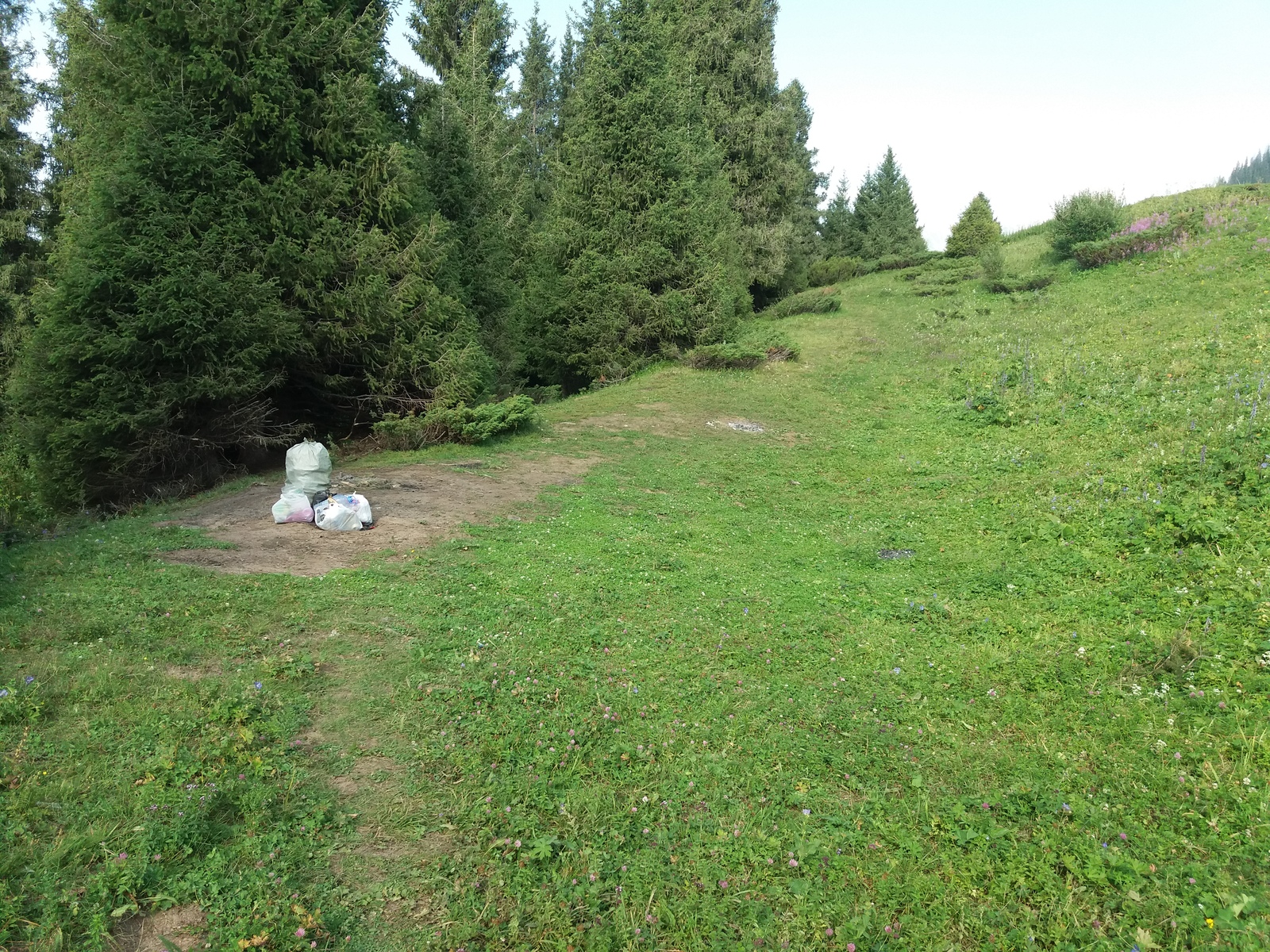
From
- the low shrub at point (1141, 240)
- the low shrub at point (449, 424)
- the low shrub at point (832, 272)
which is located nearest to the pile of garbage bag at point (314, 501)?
the low shrub at point (449, 424)

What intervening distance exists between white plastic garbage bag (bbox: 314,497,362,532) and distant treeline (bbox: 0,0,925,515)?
3.88m

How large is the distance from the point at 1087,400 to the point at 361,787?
1200 cm

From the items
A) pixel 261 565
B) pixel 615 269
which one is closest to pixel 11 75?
pixel 615 269

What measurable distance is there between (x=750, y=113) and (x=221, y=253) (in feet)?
81.5

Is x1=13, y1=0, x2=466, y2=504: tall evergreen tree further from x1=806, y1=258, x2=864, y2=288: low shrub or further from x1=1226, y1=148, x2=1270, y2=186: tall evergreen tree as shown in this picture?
x1=1226, y1=148, x2=1270, y2=186: tall evergreen tree

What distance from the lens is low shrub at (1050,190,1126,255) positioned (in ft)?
74.2

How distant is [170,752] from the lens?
3818 mm

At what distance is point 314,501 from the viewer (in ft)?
26.8

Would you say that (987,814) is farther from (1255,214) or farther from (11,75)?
(11,75)

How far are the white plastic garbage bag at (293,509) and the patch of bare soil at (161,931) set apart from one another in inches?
211

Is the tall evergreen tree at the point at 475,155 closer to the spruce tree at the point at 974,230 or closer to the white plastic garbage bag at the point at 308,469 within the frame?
the white plastic garbage bag at the point at 308,469

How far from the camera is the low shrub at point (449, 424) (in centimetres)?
1237

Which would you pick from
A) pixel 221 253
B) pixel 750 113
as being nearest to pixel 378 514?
pixel 221 253

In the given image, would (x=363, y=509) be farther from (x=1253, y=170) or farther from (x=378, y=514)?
(x=1253, y=170)
